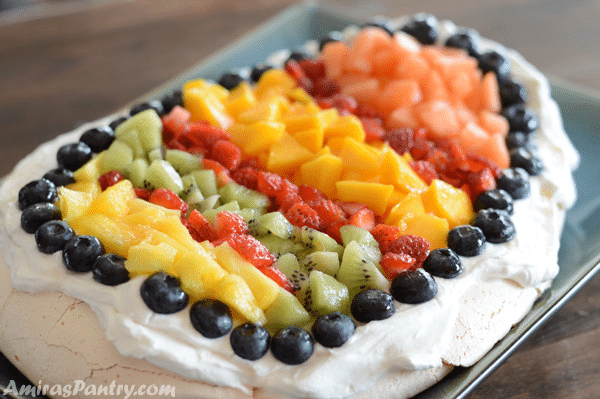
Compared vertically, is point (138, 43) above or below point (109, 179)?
below

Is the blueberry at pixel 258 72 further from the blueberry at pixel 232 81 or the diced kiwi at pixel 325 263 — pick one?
the diced kiwi at pixel 325 263

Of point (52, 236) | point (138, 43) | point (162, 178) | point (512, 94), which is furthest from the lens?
point (138, 43)

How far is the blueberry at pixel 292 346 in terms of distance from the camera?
4.85ft

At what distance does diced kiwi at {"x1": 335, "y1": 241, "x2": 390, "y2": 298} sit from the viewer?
1658mm

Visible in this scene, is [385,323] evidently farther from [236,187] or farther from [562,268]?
[562,268]

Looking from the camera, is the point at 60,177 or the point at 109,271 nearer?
the point at 109,271

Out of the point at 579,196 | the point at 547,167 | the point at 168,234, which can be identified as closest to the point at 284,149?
the point at 168,234

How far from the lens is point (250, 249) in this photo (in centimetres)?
162

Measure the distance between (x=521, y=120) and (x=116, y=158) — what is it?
156 cm

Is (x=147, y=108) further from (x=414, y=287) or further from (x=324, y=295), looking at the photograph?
(x=414, y=287)

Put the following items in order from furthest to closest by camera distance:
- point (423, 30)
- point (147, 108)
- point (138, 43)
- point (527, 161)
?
point (138, 43)
point (423, 30)
point (147, 108)
point (527, 161)

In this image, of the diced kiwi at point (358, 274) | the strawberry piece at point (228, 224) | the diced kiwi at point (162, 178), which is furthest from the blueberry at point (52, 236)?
the diced kiwi at point (358, 274)

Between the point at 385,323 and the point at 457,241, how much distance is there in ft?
1.24

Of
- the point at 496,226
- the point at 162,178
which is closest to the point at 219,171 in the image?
the point at 162,178
